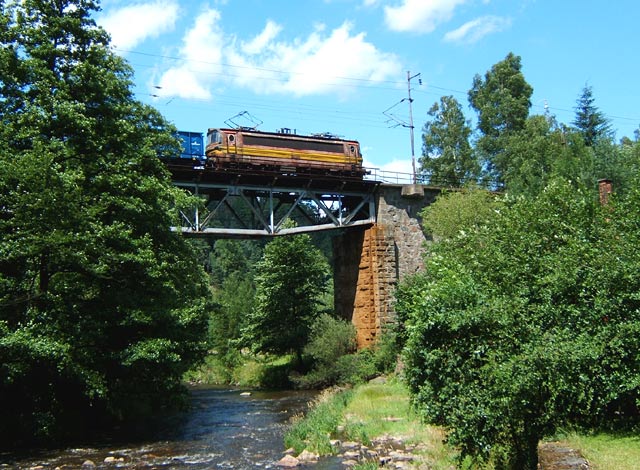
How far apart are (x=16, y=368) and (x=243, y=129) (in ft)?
64.8

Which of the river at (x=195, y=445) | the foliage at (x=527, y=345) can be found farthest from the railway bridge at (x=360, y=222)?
the foliage at (x=527, y=345)

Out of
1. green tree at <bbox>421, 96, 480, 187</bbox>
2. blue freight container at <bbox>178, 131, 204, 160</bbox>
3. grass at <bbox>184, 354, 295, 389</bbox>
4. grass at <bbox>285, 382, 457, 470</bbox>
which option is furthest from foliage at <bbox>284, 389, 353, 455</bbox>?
green tree at <bbox>421, 96, 480, 187</bbox>

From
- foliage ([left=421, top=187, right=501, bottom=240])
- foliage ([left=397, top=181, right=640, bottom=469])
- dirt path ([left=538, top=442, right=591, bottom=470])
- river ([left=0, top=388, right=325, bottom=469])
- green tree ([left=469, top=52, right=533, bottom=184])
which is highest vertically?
green tree ([left=469, top=52, right=533, bottom=184])

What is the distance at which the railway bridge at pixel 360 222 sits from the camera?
33938 millimetres

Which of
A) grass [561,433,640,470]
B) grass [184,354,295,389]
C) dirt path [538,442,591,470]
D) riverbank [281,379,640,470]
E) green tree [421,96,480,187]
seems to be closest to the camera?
grass [561,433,640,470]

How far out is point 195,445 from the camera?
67.4 feet

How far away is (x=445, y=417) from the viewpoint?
1159cm

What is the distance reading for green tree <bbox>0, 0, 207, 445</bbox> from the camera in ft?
62.1

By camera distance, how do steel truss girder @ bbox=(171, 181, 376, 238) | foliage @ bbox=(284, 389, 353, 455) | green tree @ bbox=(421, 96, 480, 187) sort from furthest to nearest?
green tree @ bbox=(421, 96, 480, 187)
steel truss girder @ bbox=(171, 181, 376, 238)
foliage @ bbox=(284, 389, 353, 455)

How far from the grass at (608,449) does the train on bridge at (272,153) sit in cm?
2170

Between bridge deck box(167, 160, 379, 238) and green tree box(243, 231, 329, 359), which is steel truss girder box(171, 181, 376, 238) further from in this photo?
green tree box(243, 231, 329, 359)

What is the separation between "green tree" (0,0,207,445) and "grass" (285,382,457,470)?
5.16 meters

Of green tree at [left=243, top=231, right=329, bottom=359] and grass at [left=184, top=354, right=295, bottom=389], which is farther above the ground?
green tree at [left=243, top=231, right=329, bottom=359]

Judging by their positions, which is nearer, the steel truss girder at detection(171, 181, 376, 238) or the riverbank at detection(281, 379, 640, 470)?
the riverbank at detection(281, 379, 640, 470)
